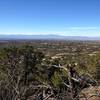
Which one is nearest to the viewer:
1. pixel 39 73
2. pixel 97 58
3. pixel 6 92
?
pixel 6 92

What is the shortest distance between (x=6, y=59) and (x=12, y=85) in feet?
84.0

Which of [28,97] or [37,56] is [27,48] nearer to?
[37,56]

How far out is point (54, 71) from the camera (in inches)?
1161

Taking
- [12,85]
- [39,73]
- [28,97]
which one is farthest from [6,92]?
[39,73]

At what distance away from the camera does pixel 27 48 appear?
3297 centimetres

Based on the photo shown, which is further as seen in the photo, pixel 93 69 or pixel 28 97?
pixel 93 69

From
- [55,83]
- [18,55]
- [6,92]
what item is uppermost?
[6,92]

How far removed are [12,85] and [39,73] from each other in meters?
24.1

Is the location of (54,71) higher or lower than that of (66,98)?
lower

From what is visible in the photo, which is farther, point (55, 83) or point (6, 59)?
point (6, 59)

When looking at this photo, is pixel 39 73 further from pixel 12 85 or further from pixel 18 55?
pixel 12 85

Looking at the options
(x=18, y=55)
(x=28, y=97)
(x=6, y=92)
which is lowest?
(x=18, y=55)

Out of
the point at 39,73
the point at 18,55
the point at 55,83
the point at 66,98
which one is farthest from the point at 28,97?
the point at 18,55

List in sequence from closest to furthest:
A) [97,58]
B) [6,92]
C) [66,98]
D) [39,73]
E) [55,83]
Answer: [6,92] → [66,98] → [55,83] → [39,73] → [97,58]
